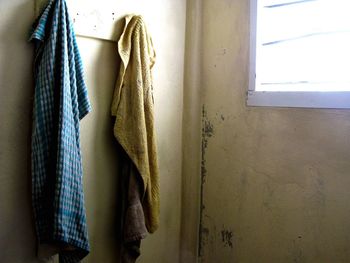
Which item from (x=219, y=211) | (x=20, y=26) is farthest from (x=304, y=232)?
(x=20, y=26)

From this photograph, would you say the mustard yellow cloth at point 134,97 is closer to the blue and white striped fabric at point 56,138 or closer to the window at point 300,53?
the blue and white striped fabric at point 56,138

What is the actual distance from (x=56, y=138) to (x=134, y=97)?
33 centimetres

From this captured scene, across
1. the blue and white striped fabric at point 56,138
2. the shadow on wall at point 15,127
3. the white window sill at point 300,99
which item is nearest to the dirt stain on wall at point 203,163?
the white window sill at point 300,99

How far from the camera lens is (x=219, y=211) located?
4.73ft

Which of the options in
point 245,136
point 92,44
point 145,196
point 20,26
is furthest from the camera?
point 245,136

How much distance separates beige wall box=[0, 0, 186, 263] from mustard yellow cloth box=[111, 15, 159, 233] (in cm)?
6

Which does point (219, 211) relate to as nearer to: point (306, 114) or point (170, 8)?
point (306, 114)

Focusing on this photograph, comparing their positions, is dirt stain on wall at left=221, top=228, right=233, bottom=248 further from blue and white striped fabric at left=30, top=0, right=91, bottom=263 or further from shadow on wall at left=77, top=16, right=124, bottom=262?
blue and white striped fabric at left=30, top=0, right=91, bottom=263

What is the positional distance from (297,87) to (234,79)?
0.28 metres

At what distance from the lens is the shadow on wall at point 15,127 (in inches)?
33.5

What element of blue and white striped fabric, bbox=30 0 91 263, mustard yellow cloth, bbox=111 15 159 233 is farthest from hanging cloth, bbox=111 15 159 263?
blue and white striped fabric, bbox=30 0 91 263

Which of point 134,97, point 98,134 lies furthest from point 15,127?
point 134,97

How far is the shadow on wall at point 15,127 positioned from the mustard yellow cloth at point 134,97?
1.02 feet

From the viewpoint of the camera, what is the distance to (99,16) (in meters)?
1.06
